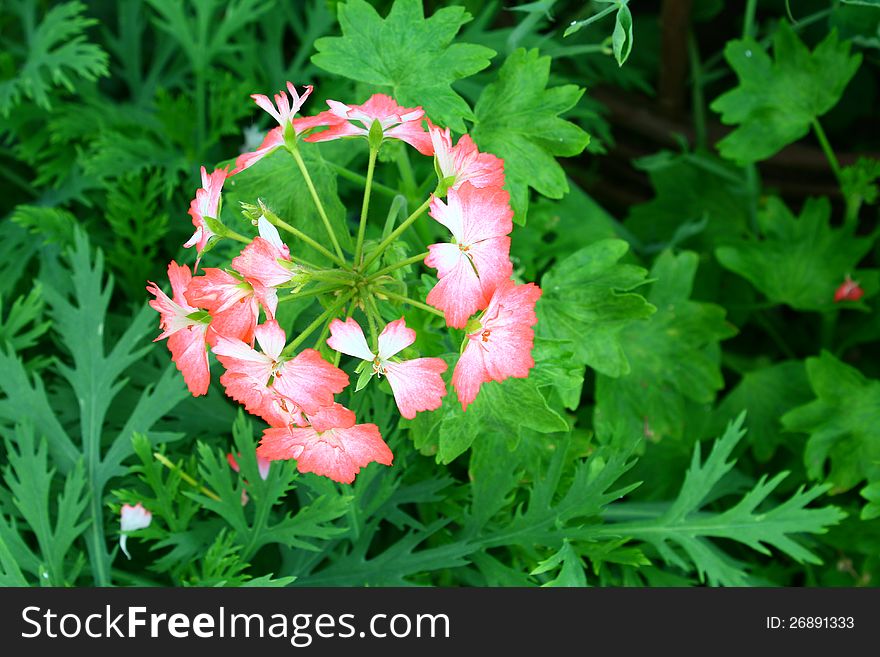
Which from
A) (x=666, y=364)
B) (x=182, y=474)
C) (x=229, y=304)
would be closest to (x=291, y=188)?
(x=229, y=304)

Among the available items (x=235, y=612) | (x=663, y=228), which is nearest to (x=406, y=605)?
(x=235, y=612)

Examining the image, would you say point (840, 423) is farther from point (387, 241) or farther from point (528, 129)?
point (387, 241)

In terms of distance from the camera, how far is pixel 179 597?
2.56ft

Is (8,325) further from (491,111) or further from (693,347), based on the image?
(693,347)

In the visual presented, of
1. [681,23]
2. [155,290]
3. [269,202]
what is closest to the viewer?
[155,290]

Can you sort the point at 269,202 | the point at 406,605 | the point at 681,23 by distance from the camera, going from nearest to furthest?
the point at 269,202 < the point at 406,605 < the point at 681,23

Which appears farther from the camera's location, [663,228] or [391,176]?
[663,228]

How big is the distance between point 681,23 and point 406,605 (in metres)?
0.75

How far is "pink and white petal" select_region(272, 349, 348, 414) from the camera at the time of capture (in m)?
0.52

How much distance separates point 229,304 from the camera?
0.54 m

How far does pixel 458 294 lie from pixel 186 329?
19cm

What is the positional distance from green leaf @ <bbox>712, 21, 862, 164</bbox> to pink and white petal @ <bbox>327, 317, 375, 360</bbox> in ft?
2.02

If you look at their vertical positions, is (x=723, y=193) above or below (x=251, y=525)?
above

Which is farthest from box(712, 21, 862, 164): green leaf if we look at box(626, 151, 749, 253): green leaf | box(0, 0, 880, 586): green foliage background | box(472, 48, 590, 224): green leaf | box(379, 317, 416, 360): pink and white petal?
box(379, 317, 416, 360): pink and white petal
